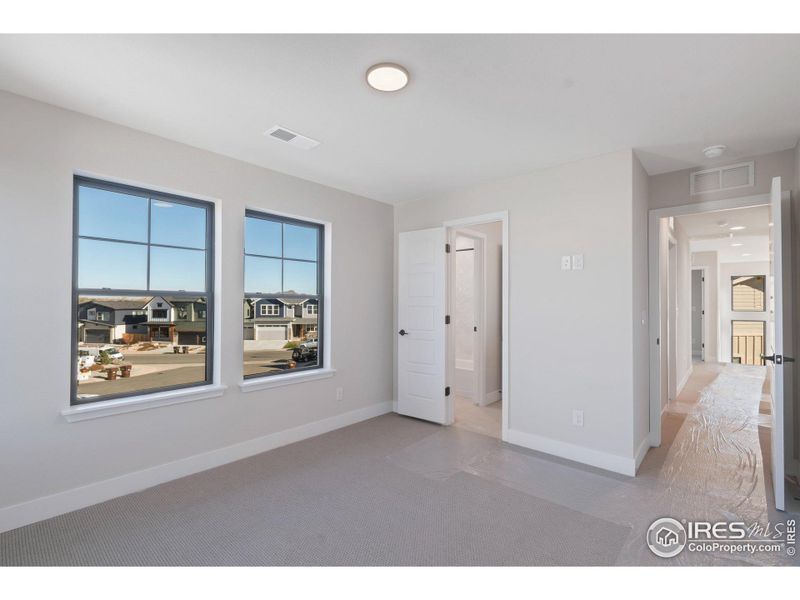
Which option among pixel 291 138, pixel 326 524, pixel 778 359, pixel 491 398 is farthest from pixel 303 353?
pixel 778 359

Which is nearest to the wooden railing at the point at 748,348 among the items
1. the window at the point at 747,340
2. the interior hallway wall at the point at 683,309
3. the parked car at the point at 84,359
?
the window at the point at 747,340

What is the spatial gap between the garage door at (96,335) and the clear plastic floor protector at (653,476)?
2.31 metres

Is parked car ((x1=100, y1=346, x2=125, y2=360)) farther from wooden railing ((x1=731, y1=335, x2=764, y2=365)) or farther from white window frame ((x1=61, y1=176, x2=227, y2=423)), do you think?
wooden railing ((x1=731, y1=335, x2=764, y2=365))

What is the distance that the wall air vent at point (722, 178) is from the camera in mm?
3143

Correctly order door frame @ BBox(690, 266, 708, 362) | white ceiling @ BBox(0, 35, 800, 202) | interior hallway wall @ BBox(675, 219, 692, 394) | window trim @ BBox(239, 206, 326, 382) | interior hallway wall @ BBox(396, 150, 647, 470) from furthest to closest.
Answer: door frame @ BBox(690, 266, 708, 362) → interior hallway wall @ BBox(675, 219, 692, 394) → window trim @ BBox(239, 206, 326, 382) → interior hallway wall @ BBox(396, 150, 647, 470) → white ceiling @ BBox(0, 35, 800, 202)

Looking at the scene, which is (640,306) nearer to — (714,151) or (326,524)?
(714,151)

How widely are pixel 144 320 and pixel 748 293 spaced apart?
1135 cm

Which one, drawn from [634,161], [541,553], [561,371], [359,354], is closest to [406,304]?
[359,354]

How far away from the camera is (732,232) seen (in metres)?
5.77

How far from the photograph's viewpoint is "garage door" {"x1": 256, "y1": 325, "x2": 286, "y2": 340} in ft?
11.9

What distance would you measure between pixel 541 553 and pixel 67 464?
2791 mm

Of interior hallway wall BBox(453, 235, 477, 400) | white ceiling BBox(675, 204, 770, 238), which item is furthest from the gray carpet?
white ceiling BBox(675, 204, 770, 238)

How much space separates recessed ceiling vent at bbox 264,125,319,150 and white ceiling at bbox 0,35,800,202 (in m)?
0.06
